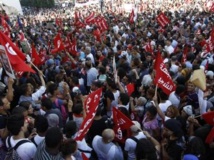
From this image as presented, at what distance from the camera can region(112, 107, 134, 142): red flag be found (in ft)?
13.7

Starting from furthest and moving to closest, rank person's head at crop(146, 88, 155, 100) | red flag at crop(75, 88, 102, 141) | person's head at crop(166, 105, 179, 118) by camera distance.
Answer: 1. person's head at crop(146, 88, 155, 100)
2. person's head at crop(166, 105, 179, 118)
3. red flag at crop(75, 88, 102, 141)

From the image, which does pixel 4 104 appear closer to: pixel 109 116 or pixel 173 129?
pixel 109 116

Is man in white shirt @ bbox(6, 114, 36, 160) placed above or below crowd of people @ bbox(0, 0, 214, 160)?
above

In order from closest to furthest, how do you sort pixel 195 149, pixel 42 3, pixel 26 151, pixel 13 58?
pixel 195 149
pixel 26 151
pixel 13 58
pixel 42 3

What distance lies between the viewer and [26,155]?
3.57m

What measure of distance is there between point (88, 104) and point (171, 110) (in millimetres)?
1201

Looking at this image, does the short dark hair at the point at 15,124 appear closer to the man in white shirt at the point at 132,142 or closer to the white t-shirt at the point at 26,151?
the white t-shirt at the point at 26,151

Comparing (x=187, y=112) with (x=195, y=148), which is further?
(x=187, y=112)

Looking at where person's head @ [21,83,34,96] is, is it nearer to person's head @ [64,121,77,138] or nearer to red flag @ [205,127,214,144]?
person's head @ [64,121,77,138]

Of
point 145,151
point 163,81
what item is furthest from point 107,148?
point 163,81

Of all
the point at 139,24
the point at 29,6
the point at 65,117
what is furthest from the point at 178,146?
the point at 29,6

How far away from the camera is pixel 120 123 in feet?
13.9

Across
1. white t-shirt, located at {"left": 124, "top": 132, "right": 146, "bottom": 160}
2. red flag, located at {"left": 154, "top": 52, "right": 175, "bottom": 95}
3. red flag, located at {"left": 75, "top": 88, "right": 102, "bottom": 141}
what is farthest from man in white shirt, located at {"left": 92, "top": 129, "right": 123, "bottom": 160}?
red flag, located at {"left": 154, "top": 52, "right": 175, "bottom": 95}

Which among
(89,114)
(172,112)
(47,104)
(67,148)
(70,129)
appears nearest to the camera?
(67,148)
